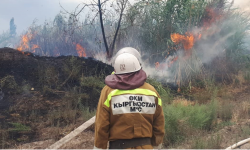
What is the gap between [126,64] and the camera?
7.16 feet

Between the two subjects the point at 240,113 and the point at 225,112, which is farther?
the point at 240,113

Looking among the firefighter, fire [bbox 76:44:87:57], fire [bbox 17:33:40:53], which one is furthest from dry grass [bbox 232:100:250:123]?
fire [bbox 17:33:40:53]

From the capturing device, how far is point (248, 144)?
3824mm

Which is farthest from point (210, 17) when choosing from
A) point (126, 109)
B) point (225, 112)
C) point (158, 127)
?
point (126, 109)

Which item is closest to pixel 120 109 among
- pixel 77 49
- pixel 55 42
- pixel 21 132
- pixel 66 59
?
pixel 21 132

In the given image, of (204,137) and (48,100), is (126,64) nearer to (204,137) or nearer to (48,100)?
(204,137)

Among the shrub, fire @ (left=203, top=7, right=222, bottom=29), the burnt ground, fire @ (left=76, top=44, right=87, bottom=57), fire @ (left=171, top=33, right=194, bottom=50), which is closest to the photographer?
the burnt ground

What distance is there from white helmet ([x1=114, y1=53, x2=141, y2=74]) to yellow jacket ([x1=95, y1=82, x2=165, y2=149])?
7.5 inches

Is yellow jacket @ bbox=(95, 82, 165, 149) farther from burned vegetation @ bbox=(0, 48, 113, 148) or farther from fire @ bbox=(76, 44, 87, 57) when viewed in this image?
fire @ bbox=(76, 44, 87, 57)

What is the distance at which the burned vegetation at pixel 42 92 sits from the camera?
210 inches

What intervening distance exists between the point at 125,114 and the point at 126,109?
0.05 meters

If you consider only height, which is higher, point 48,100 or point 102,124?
point 102,124

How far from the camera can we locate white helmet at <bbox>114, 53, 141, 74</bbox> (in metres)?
2.19

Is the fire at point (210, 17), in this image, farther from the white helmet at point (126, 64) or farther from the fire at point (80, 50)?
the white helmet at point (126, 64)
